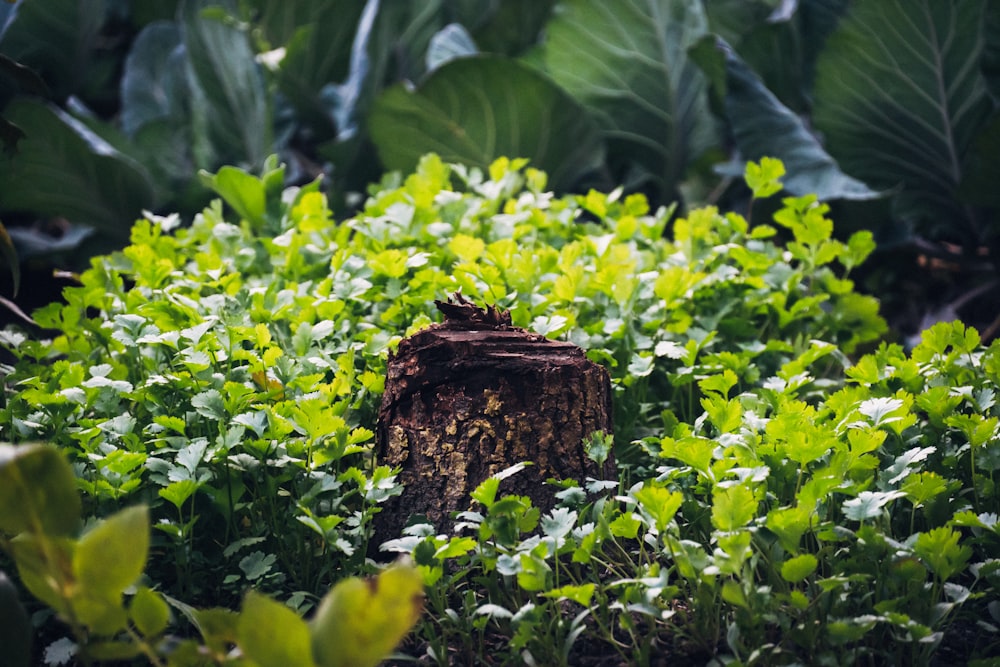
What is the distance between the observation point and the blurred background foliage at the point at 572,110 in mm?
2736

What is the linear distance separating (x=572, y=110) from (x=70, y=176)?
1.76 metres

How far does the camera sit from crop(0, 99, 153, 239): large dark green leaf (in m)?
2.92

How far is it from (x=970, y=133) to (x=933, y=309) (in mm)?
588

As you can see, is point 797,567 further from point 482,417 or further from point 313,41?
point 313,41

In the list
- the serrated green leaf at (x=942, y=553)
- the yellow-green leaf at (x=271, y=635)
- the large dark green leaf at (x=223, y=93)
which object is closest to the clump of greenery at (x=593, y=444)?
the serrated green leaf at (x=942, y=553)

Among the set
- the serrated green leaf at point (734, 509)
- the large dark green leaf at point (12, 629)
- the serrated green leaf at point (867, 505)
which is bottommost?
the large dark green leaf at point (12, 629)

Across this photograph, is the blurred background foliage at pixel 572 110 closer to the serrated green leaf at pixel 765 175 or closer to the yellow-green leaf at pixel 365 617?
the serrated green leaf at pixel 765 175

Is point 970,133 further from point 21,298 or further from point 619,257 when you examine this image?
point 21,298

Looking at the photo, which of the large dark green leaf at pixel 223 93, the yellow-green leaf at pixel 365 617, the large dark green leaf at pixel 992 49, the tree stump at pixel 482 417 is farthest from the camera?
the large dark green leaf at pixel 223 93

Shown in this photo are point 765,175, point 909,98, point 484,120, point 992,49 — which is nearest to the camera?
point 765,175

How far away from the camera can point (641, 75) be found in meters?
3.10

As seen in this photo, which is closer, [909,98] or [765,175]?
[765,175]

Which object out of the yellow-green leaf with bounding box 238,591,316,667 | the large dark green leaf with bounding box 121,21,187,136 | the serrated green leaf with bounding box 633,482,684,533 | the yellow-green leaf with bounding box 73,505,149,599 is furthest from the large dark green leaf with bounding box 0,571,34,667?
the large dark green leaf with bounding box 121,21,187,136

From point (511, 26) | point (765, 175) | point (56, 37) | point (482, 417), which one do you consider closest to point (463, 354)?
point (482, 417)
